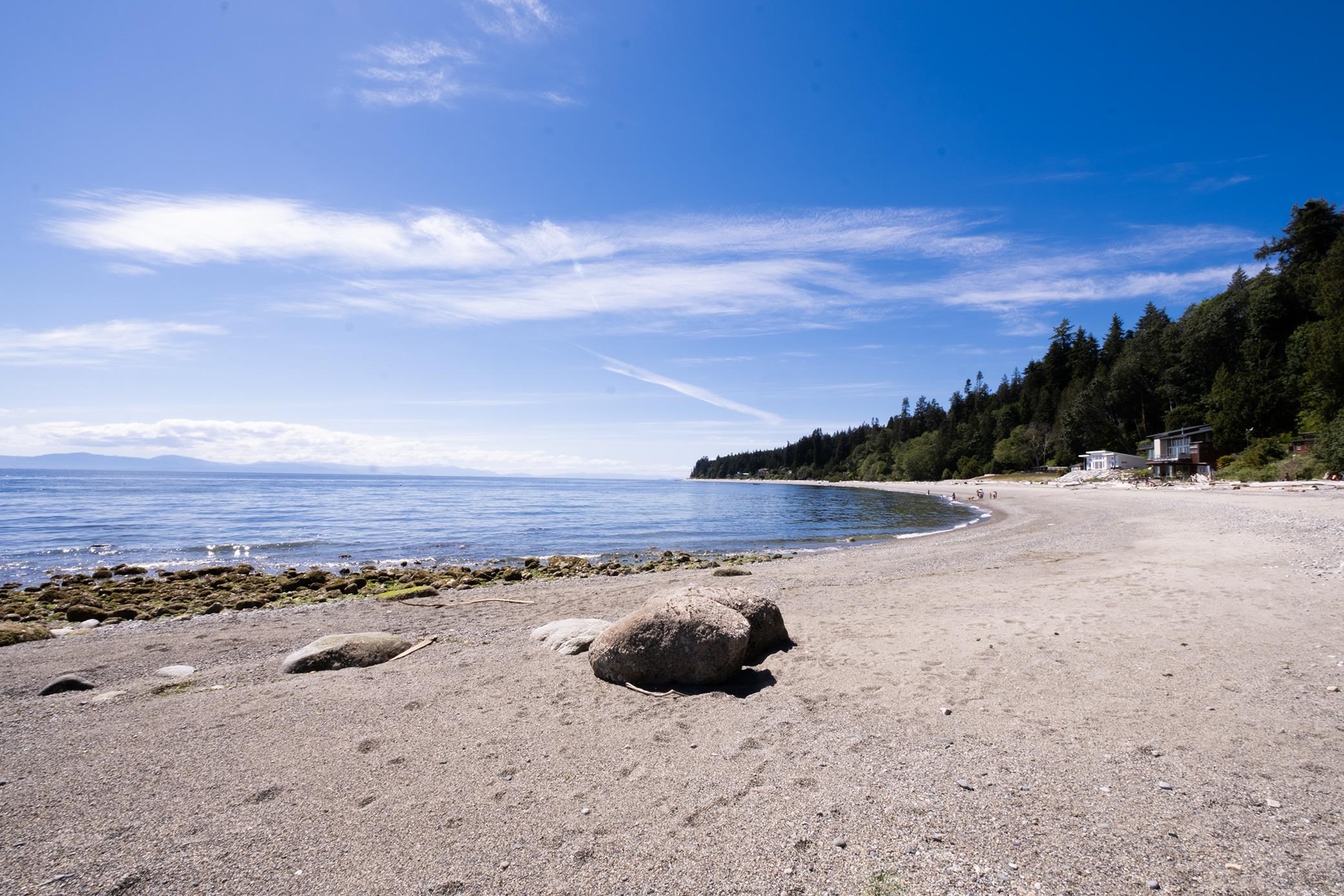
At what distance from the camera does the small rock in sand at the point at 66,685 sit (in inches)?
323

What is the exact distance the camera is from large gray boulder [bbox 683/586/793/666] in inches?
343

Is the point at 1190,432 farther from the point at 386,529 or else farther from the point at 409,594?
the point at 409,594

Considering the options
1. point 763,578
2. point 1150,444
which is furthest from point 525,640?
point 1150,444

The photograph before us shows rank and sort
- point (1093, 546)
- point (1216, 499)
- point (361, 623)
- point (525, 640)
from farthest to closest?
1. point (1216, 499)
2. point (1093, 546)
3. point (361, 623)
4. point (525, 640)

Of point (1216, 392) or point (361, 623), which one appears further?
point (1216, 392)

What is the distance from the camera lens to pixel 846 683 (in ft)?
Answer: 24.4

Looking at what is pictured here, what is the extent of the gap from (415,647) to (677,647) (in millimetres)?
4995

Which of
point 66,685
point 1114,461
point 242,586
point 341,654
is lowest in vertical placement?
point 242,586

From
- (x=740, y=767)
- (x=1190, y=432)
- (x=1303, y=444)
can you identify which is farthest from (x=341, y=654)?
(x=1190, y=432)

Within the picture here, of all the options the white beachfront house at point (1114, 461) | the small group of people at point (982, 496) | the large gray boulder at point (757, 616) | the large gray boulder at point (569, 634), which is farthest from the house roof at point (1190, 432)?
the large gray boulder at point (569, 634)

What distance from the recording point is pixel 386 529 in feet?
125

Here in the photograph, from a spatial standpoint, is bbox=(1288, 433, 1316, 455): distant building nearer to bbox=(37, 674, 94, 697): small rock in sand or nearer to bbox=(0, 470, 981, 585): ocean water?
bbox=(0, 470, 981, 585): ocean water

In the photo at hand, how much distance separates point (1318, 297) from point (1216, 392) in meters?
15.3

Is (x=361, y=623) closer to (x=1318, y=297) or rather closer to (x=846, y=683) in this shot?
(x=846, y=683)
